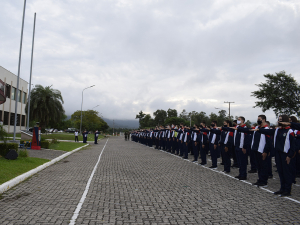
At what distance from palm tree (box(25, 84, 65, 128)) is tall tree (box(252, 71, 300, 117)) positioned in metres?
27.2

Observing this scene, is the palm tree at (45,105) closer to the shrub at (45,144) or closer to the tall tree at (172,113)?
the shrub at (45,144)

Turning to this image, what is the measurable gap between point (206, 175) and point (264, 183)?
7.06ft

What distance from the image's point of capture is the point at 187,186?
24.8 feet

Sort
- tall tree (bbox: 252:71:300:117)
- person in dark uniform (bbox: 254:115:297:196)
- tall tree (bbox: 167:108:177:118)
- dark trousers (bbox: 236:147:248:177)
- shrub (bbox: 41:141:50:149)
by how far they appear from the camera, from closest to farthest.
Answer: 1. person in dark uniform (bbox: 254:115:297:196)
2. dark trousers (bbox: 236:147:248:177)
3. shrub (bbox: 41:141:50:149)
4. tall tree (bbox: 252:71:300:117)
5. tall tree (bbox: 167:108:177:118)

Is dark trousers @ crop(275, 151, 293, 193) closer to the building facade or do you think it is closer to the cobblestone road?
the cobblestone road

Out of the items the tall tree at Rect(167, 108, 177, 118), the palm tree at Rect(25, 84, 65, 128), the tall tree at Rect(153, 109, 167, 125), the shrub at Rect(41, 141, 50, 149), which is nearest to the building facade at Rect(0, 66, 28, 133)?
the palm tree at Rect(25, 84, 65, 128)

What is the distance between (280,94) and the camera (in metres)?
32.6

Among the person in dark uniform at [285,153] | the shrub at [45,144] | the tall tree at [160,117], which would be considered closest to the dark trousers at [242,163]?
the person in dark uniform at [285,153]

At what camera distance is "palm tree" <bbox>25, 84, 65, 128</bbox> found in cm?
3565

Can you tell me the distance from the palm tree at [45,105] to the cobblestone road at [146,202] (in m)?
28.9

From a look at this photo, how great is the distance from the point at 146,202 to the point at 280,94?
31.5 meters

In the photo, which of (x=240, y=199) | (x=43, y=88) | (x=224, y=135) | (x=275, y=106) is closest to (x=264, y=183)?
(x=240, y=199)

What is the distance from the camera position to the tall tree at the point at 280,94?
31.9m

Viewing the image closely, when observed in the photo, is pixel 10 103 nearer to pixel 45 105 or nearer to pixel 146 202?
pixel 45 105
